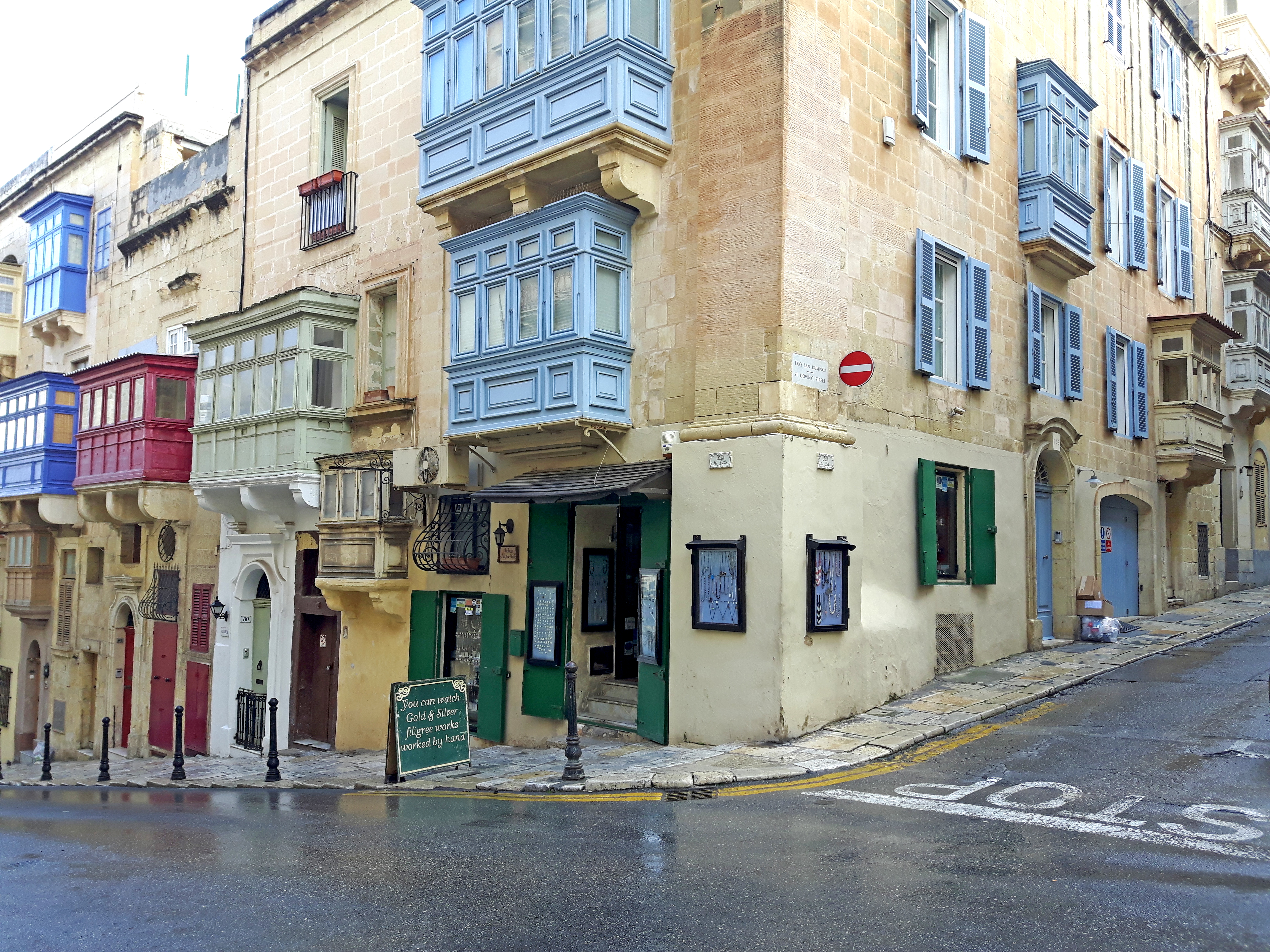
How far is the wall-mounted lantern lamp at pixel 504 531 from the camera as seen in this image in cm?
1433

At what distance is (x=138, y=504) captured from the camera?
20.6 meters

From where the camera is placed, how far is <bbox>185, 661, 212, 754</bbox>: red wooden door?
19719 millimetres

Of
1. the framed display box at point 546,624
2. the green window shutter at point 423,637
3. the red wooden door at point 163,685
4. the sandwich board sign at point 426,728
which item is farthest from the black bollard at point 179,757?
the red wooden door at point 163,685

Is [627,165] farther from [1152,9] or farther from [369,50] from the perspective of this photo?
[1152,9]

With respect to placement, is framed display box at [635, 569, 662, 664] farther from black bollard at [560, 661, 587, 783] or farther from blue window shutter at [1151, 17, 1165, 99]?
blue window shutter at [1151, 17, 1165, 99]

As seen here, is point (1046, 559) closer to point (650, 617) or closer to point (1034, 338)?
point (1034, 338)

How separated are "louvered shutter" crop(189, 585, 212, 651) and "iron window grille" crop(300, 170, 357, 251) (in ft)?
23.8

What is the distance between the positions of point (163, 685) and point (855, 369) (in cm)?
1702

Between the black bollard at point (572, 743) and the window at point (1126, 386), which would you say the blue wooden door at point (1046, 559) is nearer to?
the window at point (1126, 386)

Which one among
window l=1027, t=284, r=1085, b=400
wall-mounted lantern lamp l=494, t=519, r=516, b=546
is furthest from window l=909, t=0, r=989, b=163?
wall-mounted lantern lamp l=494, t=519, r=516, b=546

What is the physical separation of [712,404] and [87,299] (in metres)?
22.6

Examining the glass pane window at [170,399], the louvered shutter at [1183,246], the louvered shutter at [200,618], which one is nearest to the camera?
the glass pane window at [170,399]

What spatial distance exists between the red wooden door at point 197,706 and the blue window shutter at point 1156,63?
22.3 metres

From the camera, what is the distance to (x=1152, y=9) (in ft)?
67.9
